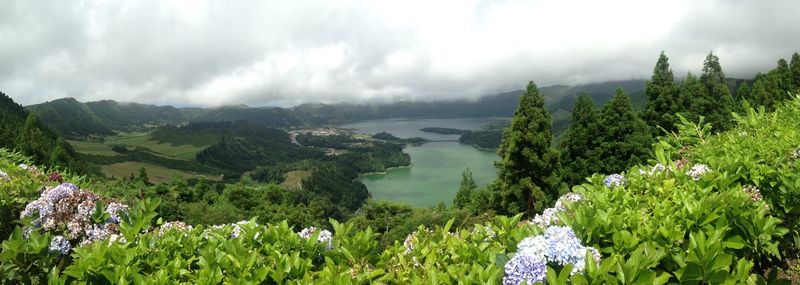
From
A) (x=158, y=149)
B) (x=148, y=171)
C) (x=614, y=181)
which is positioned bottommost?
(x=148, y=171)

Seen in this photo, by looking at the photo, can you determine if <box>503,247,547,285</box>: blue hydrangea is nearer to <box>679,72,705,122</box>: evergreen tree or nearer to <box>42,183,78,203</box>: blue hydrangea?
<box>42,183,78,203</box>: blue hydrangea

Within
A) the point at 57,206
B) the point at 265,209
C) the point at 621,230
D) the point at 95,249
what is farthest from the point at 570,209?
the point at 265,209

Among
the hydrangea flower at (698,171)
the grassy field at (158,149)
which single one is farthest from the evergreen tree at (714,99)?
the grassy field at (158,149)

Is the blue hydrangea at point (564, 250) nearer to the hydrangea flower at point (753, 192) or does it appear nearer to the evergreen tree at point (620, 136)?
the hydrangea flower at point (753, 192)

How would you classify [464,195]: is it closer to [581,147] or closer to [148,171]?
[581,147]

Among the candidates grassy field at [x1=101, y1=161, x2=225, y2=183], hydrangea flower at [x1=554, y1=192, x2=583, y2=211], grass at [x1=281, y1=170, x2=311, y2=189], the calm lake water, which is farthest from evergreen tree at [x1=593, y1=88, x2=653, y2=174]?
grassy field at [x1=101, y1=161, x2=225, y2=183]

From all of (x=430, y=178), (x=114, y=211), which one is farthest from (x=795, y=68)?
(x=430, y=178)

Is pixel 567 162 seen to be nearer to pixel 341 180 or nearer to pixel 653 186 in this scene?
pixel 653 186
